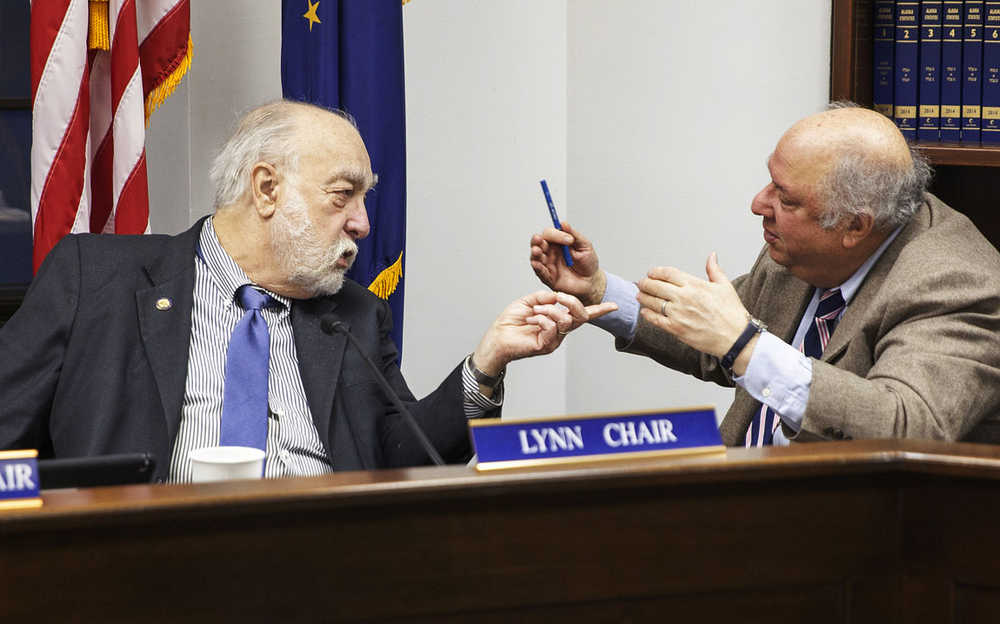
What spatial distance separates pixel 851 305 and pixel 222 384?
1.17m

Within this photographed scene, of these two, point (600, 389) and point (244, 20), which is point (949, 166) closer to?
point (600, 389)

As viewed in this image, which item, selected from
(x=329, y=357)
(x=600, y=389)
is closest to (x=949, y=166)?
(x=600, y=389)

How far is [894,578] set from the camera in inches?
48.8

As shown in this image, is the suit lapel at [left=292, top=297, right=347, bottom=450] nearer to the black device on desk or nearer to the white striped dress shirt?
the white striped dress shirt

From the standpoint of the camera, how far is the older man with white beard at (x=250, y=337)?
198 centimetres

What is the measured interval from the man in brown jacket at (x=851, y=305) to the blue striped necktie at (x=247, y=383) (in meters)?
0.62

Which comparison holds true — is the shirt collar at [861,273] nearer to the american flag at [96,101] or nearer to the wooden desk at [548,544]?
the wooden desk at [548,544]

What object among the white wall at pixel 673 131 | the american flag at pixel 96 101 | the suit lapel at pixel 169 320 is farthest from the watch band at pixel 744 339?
the american flag at pixel 96 101

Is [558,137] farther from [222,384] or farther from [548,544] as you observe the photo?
[548,544]

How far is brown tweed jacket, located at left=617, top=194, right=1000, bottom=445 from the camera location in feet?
6.01

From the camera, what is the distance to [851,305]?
2117 millimetres

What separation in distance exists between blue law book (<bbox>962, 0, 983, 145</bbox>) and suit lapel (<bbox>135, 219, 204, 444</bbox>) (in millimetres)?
1809

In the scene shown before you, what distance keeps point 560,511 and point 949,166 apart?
6.74ft

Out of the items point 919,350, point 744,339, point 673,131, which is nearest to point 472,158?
point 673,131
